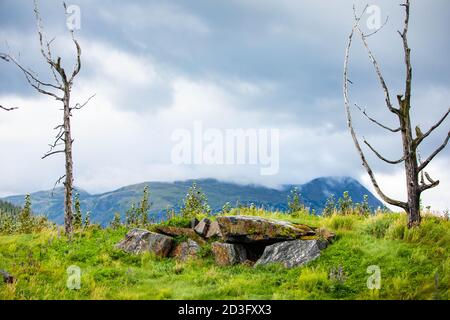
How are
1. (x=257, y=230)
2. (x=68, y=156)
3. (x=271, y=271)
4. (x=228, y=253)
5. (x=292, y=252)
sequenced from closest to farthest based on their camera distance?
1. (x=271, y=271)
2. (x=292, y=252)
3. (x=228, y=253)
4. (x=257, y=230)
5. (x=68, y=156)

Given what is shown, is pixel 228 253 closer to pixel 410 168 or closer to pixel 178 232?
pixel 178 232

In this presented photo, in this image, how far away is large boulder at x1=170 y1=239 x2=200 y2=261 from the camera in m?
18.3

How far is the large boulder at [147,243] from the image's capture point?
18.9m

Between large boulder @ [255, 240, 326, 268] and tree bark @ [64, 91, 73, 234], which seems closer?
large boulder @ [255, 240, 326, 268]

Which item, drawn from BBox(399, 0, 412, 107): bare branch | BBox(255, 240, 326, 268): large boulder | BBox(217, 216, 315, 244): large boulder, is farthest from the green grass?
BBox(399, 0, 412, 107): bare branch

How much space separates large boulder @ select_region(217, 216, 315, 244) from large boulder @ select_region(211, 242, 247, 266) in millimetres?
417

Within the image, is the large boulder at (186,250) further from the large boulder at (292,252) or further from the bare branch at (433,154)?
the bare branch at (433,154)

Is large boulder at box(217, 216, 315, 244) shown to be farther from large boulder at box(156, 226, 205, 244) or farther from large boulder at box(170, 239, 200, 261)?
large boulder at box(156, 226, 205, 244)

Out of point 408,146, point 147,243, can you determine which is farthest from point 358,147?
point 147,243

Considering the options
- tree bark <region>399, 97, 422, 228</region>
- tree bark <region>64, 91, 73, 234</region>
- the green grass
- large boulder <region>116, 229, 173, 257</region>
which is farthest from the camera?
tree bark <region>64, 91, 73, 234</region>

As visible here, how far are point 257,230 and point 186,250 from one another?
3.30 metres

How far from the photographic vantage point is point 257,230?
57.4ft

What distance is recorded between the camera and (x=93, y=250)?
1944 centimetres

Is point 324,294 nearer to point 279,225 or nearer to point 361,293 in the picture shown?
point 361,293
